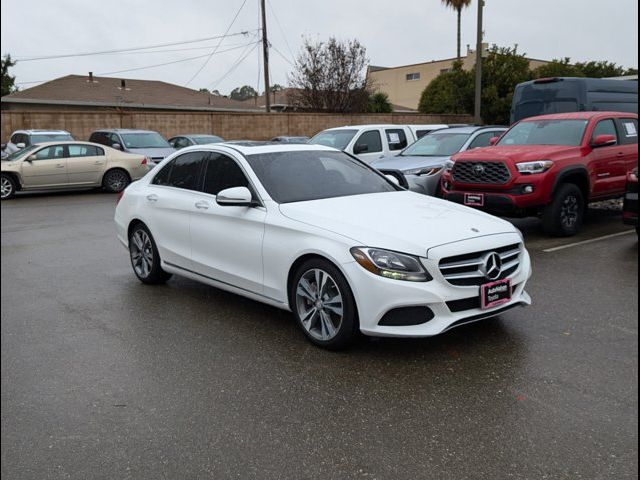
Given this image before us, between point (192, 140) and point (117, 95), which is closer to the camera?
point (192, 140)

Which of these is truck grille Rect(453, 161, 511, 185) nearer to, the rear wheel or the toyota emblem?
the toyota emblem

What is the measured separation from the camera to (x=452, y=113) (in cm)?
3606

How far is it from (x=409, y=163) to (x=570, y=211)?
3249 mm

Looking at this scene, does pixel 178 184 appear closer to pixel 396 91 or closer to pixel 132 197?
pixel 132 197

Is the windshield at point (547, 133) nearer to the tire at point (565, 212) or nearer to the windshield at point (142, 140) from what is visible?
the tire at point (565, 212)

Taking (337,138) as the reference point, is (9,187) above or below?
below

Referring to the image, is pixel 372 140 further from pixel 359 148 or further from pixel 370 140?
pixel 359 148

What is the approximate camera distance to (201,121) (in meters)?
30.3

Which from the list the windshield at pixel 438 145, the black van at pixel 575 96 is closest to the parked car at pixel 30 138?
the windshield at pixel 438 145

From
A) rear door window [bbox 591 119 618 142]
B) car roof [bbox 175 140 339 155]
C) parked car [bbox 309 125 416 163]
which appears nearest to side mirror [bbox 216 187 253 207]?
car roof [bbox 175 140 339 155]

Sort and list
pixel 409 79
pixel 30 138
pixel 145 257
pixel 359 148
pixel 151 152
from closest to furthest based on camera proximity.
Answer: pixel 145 257 < pixel 359 148 < pixel 151 152 < pixel 30 138 < pixel 409 79

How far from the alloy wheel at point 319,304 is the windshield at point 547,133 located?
6.20 meters

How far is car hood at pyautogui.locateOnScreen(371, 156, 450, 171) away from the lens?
36.6ft

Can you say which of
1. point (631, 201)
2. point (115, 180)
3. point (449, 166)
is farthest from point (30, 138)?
point (631, 201)
